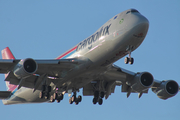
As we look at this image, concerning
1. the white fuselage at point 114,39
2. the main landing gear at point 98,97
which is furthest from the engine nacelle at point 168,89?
the white fuselage at point 114,39

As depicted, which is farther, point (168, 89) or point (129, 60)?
point (168, 89)

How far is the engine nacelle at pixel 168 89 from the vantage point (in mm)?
42969

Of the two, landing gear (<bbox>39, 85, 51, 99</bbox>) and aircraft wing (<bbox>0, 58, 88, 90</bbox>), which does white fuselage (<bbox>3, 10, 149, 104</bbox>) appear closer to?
aircraft wing (<bbox>0, 58, 88, 90</bbox>)

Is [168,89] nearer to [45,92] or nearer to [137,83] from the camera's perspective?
[137,83]

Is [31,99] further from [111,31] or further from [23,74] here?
[111,31]

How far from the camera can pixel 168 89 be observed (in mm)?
Result: 43250

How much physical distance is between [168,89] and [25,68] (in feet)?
63.9

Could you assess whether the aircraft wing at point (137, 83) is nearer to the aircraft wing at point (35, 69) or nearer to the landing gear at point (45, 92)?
the aircraft wing at point (35, 69)

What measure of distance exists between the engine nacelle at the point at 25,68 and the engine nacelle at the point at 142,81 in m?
13.1

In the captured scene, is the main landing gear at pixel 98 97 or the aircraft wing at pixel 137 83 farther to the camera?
the main landing gear at pixel 98 97

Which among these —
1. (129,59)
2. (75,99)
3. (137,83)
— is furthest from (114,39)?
(75,99)

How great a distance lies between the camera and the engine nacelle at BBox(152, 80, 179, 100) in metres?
43.0

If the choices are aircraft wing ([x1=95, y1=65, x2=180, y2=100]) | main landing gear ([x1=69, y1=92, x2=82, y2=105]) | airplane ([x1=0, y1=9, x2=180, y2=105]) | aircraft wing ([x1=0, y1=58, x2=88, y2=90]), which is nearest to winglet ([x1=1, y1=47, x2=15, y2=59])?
airplane ([x1=0, y1=9, x2=180, y2=105])

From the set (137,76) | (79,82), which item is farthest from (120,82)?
(79,82)
